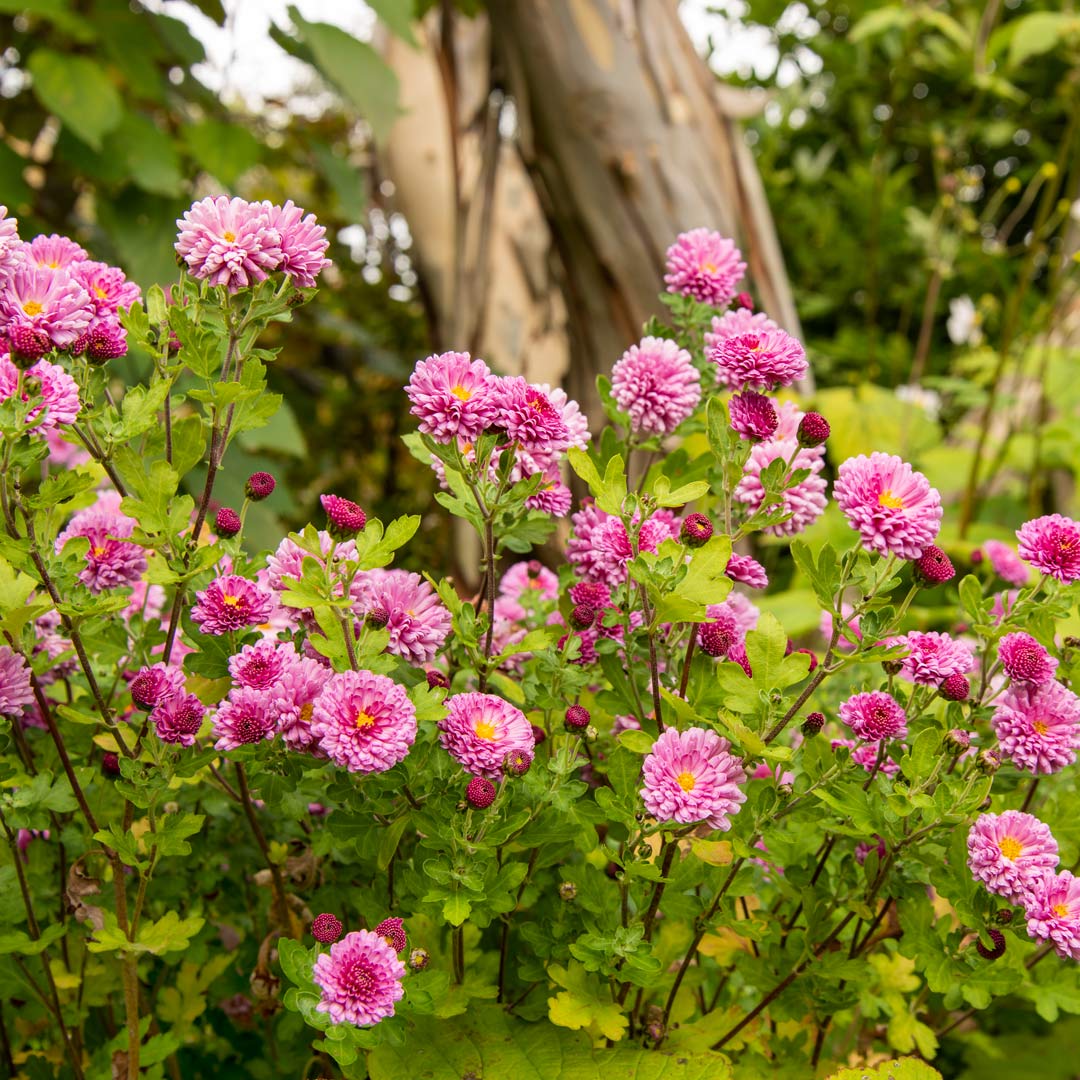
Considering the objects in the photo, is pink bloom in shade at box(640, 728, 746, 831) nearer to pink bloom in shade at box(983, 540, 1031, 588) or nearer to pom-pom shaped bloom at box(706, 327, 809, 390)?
pom-pom shaped bloom at box(706, 327, 809, 390)

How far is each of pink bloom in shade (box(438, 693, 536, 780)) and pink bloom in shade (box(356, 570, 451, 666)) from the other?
0.06 meters

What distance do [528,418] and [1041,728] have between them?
1.46 feet

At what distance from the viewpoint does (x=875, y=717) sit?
810 mm

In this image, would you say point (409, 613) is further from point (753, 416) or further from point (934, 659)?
point (934, 659)

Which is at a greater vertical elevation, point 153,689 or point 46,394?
point 46,394

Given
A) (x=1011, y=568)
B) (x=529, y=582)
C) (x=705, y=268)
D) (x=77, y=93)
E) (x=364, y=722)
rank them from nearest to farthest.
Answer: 1. (x=364, y=722)
2. (x=705, y=268)
3. (x=529, y=582)
4. (x=1011, y=568)
5. (x=77, y=93)

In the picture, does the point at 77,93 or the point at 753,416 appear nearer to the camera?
the point at 753,416

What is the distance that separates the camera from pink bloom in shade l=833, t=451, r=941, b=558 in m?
0.72

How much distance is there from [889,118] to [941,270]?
0.92 meters

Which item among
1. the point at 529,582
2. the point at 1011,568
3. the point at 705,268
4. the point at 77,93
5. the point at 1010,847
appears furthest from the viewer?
the point at 77,93

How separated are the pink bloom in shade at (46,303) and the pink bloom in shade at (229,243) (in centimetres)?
8

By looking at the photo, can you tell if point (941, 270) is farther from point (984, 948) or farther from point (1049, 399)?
point (984, 948)

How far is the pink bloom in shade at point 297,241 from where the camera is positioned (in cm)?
74

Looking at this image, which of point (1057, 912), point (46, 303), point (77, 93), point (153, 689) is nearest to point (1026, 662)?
point (1057, 912)
